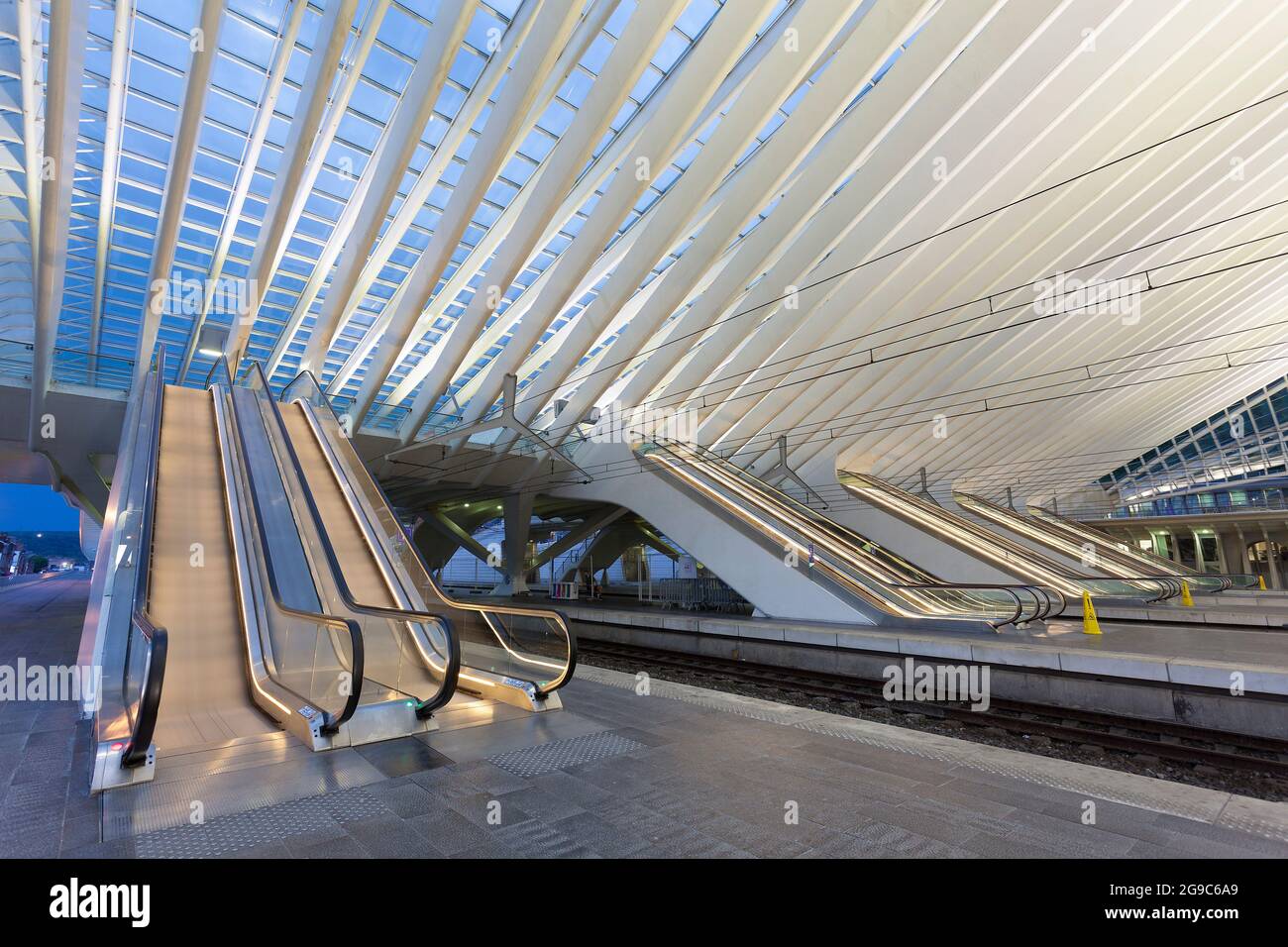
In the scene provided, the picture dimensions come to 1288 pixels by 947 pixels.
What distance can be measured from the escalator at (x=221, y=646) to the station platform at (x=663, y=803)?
0.34 m

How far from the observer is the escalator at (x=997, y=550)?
17.7m

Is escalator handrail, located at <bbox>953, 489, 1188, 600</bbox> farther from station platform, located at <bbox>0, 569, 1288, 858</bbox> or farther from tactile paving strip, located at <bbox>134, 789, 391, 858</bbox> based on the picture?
tactile paving strip, located at <bbox>134, 789, 391, 858</bbox>

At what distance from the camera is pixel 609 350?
48.1ft

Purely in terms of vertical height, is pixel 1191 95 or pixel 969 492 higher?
pixel 1191 95

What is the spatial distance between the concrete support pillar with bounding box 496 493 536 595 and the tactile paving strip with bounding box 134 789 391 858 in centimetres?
1887

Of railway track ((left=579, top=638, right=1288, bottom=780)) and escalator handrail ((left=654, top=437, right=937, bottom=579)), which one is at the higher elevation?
escalator handrail ((left=654, top=437, right=937, bottom=579))

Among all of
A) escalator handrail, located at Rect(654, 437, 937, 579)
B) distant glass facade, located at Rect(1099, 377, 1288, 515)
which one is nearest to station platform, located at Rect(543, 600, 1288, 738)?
escalator handrail, located at Rect(654, 437, 937, 579)

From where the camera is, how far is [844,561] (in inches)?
562

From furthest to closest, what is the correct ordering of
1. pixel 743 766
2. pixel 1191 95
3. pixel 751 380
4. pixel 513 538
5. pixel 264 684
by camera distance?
pixel 513 538
pixel 751 380
pixel 1191 95
pixel 264 684
pixel 743 766

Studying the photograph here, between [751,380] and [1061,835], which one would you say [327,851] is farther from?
[751,380]

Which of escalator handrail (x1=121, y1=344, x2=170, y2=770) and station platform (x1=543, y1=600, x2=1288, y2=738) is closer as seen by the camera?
escalator handrail (x1=121, y1=344, x2=170, y2=770)

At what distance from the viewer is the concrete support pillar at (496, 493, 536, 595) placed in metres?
22.5
